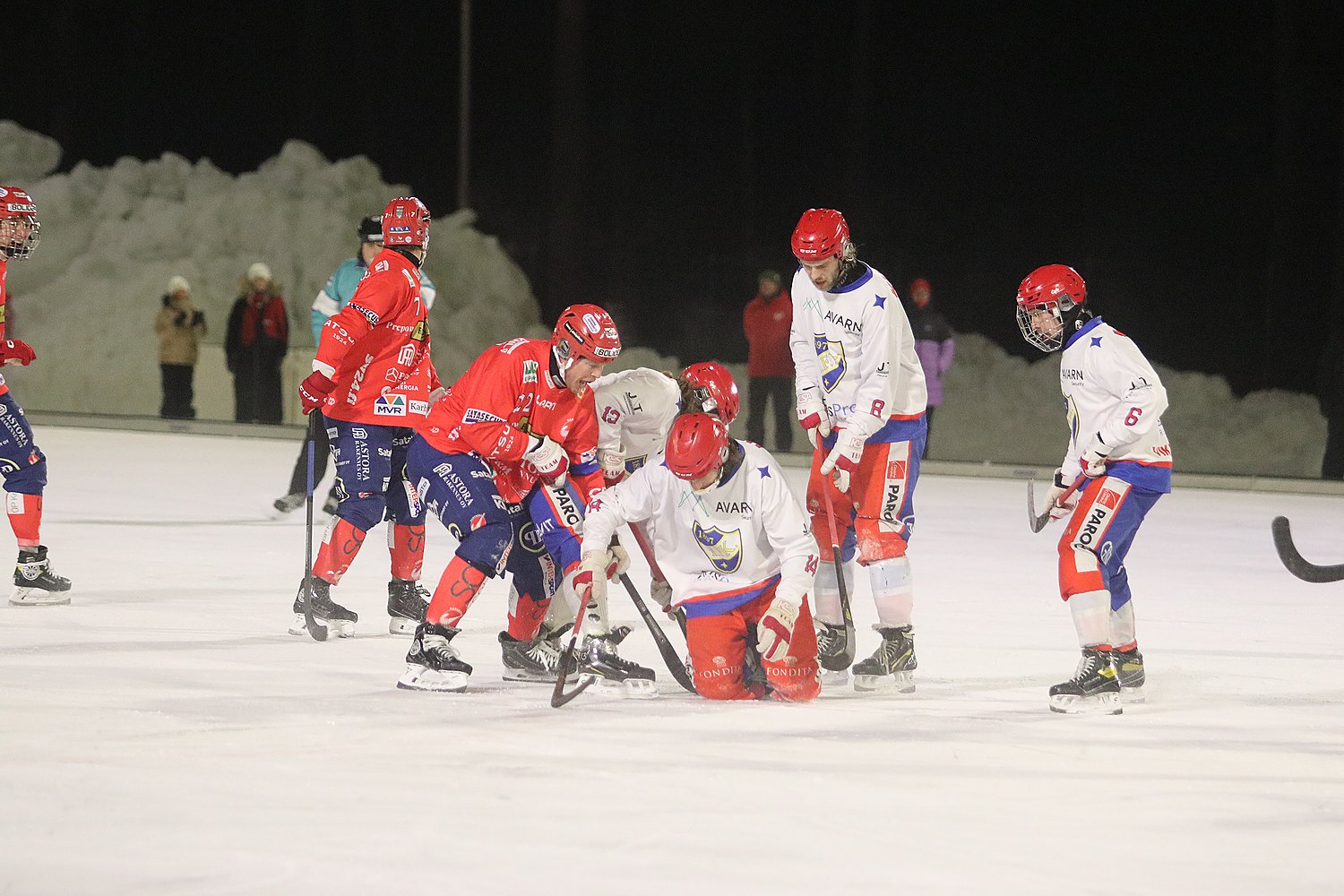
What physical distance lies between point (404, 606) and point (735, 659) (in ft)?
5.83

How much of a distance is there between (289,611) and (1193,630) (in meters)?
3.70

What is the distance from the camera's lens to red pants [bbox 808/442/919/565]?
18.7 ft

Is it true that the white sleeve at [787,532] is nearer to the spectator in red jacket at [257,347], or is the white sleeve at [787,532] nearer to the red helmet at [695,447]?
the red helmet at [695,447]

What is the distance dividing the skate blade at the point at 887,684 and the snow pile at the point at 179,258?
46.8 feet

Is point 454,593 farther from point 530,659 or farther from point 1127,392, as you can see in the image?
point 1127,392

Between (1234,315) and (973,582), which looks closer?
(973,582)

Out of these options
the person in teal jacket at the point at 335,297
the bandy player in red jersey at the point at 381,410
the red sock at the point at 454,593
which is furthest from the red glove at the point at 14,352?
the red sock at the point at 454,593

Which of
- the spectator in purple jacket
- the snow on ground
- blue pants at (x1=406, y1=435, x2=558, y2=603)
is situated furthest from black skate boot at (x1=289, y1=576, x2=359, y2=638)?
the spectator in purple jacket

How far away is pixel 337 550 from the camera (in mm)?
6367

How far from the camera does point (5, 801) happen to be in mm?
3729

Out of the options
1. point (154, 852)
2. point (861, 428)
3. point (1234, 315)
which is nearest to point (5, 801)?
point (154, 852)

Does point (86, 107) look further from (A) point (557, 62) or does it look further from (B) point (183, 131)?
(A) point (557, 62)

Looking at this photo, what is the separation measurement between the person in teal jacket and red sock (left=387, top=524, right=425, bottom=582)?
290mm

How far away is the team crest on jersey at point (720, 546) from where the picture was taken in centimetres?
523
